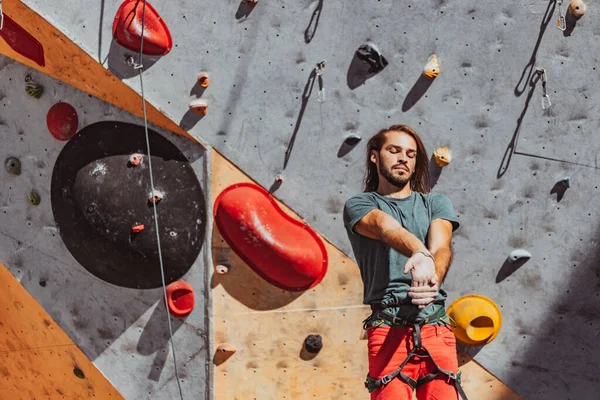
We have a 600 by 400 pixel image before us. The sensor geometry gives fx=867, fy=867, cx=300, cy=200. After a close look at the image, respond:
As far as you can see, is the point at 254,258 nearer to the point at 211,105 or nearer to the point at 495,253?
the point at 211,105

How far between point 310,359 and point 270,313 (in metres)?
0.38

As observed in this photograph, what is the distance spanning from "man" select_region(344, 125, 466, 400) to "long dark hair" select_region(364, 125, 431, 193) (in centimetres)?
10

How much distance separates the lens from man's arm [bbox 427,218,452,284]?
11.5ft

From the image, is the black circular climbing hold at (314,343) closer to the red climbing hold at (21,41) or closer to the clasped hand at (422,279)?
the clasped hand at (422,279)

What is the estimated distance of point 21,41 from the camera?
17.4 feet

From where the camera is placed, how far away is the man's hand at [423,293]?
10.8ft

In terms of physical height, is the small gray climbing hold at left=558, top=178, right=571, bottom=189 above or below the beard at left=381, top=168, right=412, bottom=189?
below

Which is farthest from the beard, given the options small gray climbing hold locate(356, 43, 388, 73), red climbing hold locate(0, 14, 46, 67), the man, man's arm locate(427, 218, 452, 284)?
red climbing hold locate(0, 14, 46, 67)

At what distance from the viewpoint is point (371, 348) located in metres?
3.87

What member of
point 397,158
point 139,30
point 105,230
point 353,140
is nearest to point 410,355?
point 397,158

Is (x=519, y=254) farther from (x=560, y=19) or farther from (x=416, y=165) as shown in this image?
(x=560, y=19)

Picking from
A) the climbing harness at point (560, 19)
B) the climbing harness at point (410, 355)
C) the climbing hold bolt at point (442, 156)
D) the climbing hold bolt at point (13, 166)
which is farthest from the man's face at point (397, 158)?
the climbing hold bolt at point (13, 166)

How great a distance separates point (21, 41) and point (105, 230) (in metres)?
1.26

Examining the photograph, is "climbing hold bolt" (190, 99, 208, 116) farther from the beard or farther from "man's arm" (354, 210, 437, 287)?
"man's arm" (354, 210, 437, 287)
